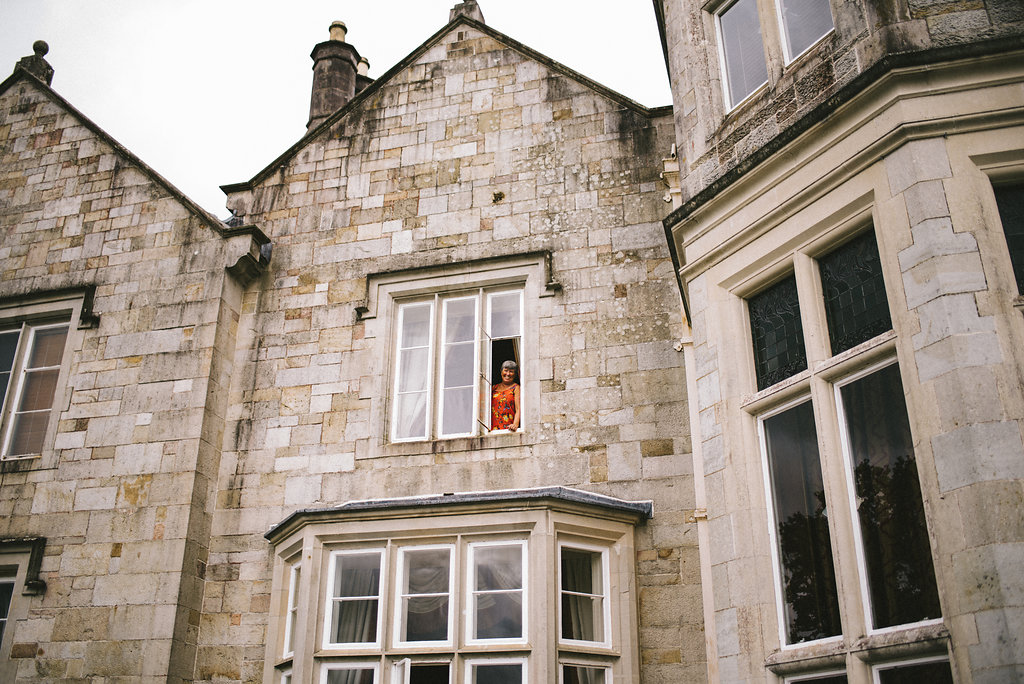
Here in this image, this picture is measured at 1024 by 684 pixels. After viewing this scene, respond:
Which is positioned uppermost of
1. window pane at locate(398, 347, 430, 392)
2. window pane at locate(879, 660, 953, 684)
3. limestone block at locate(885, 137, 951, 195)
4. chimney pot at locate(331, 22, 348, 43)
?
chimney pot at locate(331, 22, 348, 43)

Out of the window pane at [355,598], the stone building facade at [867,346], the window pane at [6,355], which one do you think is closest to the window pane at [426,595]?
the window pane at [355,598]

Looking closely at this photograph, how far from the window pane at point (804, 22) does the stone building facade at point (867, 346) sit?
0.02 m

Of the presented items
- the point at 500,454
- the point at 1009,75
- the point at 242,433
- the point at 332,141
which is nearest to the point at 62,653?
the point at 242,433

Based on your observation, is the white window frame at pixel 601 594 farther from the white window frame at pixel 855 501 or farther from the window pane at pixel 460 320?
the white window frame at pixel 855 501

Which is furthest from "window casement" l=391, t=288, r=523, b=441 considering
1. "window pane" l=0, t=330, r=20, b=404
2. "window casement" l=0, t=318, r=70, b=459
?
"window pane" l=0, t=330, r=20, b=404

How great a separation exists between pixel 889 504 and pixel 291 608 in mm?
5967

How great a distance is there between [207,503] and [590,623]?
4292 millimetres

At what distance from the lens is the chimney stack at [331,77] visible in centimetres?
1454

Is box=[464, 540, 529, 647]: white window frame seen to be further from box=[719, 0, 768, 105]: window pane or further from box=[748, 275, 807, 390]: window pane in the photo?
box=[719, 0, 768, 105]: window pane

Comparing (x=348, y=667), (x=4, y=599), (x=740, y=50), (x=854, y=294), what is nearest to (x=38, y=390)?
(x=4, y=599)

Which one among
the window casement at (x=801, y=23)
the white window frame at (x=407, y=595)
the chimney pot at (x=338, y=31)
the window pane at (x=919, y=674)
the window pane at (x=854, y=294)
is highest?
the chimney pot at (x=338, y=31)

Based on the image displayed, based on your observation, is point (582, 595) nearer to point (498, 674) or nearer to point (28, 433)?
point (498, 674)

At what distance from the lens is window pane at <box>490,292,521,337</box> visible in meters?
10.2

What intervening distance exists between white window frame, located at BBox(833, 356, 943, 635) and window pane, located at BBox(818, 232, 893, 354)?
212 millimetres
